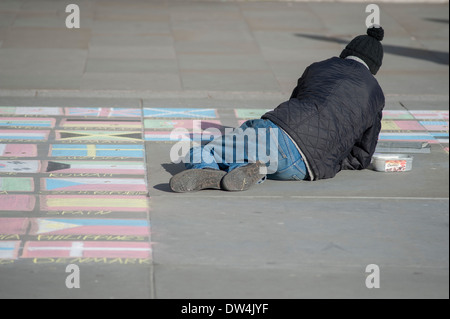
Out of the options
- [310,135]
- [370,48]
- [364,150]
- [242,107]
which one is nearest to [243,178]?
[310,135]

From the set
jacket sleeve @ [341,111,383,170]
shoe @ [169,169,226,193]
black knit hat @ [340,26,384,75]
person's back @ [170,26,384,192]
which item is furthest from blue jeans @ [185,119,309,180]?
black knit hat @ [340,26,384,75]

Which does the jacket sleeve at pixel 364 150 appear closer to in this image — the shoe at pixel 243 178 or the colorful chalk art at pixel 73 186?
the shoe at pixel 243 178

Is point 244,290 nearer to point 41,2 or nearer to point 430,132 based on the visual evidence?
point 430,132

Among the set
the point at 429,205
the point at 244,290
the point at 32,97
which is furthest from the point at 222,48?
the point at 244,290

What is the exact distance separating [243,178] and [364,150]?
1.20m

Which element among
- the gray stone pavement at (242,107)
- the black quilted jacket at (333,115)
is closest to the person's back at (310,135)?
the black quilted jacket at (333,115)

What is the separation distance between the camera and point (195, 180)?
590 cm

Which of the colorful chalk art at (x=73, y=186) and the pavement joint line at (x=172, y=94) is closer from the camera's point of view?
the colorful chalk art at (x=73, y=186)

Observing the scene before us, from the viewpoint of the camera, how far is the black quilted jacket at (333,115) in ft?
20.0

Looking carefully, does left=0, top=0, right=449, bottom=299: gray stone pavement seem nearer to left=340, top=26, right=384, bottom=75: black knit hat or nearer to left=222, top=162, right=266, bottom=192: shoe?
left=222, top=162, right=266, bottom=192: shoe

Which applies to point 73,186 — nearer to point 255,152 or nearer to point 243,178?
point 243,178

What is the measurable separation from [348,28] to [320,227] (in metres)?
8.50
